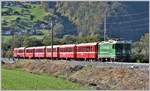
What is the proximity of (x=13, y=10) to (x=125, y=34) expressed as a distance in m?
36.9

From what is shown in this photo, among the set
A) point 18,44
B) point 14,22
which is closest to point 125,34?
point 14,22

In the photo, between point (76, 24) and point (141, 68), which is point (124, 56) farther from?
point (76, 24)

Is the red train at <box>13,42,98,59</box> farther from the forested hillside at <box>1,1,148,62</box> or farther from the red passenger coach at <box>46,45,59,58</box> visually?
the forested hillside at <box>1,1,148,62</box>

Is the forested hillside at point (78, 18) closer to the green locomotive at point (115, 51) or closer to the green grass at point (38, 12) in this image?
the green grass at point (38, 12)

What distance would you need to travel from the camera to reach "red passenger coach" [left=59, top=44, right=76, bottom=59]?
49.1m

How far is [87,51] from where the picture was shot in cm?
4525

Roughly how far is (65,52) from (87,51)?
6.76 m

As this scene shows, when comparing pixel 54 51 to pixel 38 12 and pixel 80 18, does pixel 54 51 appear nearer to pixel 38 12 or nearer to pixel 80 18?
pixel 80 18

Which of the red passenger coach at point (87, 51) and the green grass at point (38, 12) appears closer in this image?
the red passenger coach at point (87, 51)

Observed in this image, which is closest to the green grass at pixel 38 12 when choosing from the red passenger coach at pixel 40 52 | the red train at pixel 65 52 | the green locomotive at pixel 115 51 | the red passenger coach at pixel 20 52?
the red passenger coach at pixel 20 52

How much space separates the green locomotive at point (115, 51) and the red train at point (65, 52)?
1556 mm

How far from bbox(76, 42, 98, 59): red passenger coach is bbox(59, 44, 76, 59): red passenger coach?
1.10m

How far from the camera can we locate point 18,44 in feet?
265

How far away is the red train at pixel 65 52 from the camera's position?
4468cm
